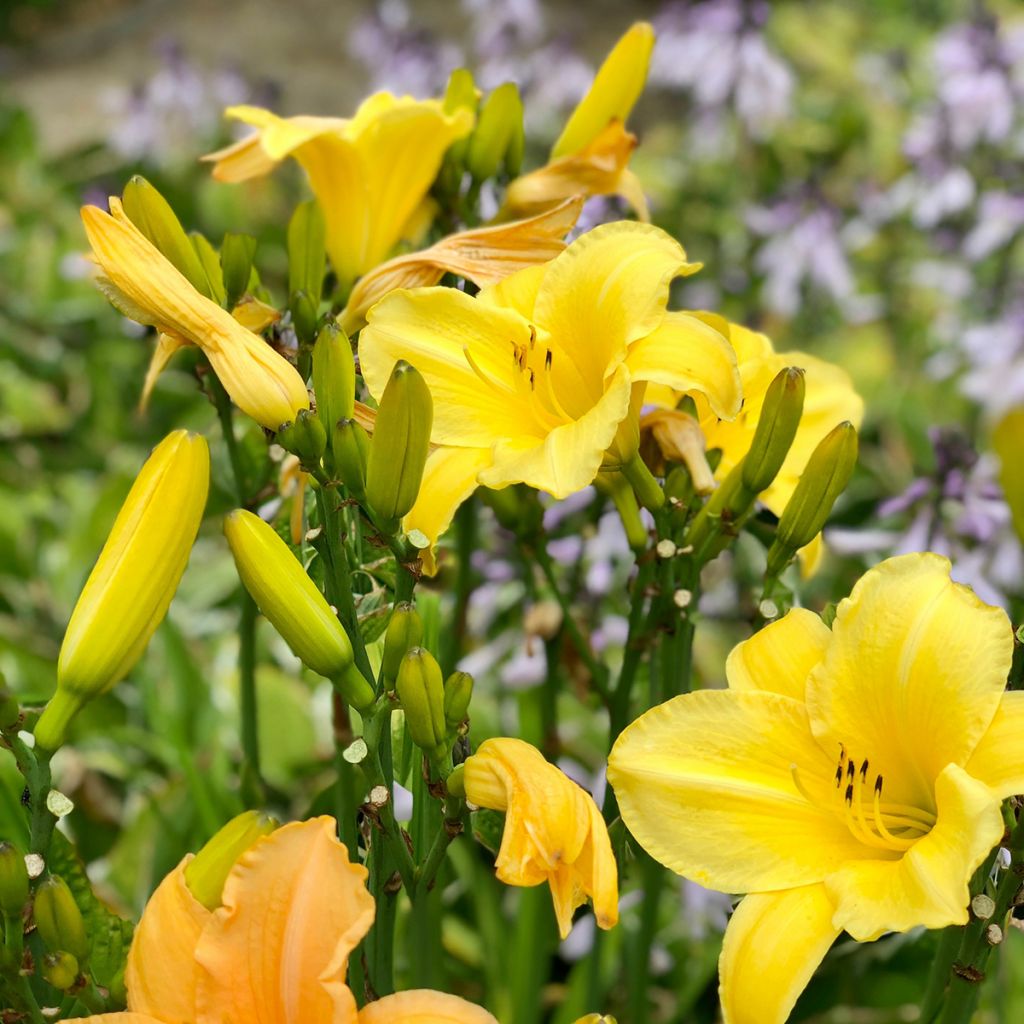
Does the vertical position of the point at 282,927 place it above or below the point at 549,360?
below

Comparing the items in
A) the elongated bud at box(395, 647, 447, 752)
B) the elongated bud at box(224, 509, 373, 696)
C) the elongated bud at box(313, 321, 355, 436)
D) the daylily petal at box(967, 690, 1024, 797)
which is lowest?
the daylily petal at box(967, 690, 1024, 797)

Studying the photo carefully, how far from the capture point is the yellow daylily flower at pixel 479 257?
2.66 ft

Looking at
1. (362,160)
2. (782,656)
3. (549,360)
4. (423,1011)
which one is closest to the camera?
(423,1011)

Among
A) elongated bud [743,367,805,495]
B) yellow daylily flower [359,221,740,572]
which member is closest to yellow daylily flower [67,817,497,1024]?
yellow daylily flower [359,221,740,572]

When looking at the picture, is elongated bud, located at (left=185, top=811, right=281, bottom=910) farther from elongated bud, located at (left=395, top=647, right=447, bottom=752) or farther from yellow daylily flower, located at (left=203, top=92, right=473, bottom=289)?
yellow daylily flower, located at (left=203, top=92, right=473, bottom=289)

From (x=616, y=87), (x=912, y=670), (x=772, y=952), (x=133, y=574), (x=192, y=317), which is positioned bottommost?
(x=772, y=952)

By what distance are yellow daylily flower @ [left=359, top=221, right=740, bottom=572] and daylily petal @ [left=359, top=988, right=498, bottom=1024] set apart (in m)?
0.25

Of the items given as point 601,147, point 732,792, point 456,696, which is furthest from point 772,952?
point 601,147

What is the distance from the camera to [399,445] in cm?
64

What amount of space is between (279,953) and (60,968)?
12cm

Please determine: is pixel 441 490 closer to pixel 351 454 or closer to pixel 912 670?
pixel 351 454

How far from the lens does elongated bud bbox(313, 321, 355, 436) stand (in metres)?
0.67

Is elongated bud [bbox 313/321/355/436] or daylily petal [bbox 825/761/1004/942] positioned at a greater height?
elongated bud [bbox 313/321/355/436]

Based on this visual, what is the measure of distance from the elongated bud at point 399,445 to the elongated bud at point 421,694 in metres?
0.08
